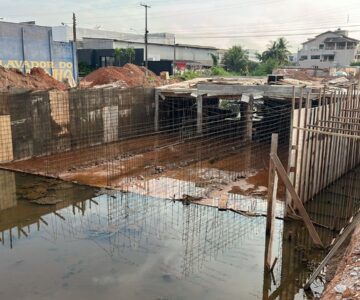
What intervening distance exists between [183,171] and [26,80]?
35.0ft

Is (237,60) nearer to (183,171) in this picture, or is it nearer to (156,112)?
→ (156,112)

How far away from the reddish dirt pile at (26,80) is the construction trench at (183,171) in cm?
280

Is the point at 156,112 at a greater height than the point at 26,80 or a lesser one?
lesser

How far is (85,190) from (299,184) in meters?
6.44

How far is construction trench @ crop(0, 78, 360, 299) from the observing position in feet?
27.8

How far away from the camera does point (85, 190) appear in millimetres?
11922

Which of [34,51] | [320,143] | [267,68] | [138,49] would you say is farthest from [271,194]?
[267,68]

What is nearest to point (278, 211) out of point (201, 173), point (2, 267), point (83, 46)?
point (201, 173)

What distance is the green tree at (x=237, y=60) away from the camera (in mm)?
56969

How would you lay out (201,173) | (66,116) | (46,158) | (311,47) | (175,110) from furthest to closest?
(311,47) → (175,110) → (66,116) → (46,158) → (201,173)

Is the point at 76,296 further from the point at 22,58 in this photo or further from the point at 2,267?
the point at 22,58

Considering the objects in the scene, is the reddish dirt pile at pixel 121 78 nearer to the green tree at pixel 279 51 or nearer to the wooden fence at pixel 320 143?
the wooden fence at pixel 320 143

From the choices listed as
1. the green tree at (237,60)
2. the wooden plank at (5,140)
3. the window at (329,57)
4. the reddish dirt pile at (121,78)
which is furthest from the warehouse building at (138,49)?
the wooden plank at (5,140)

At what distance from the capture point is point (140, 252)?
8.00m
